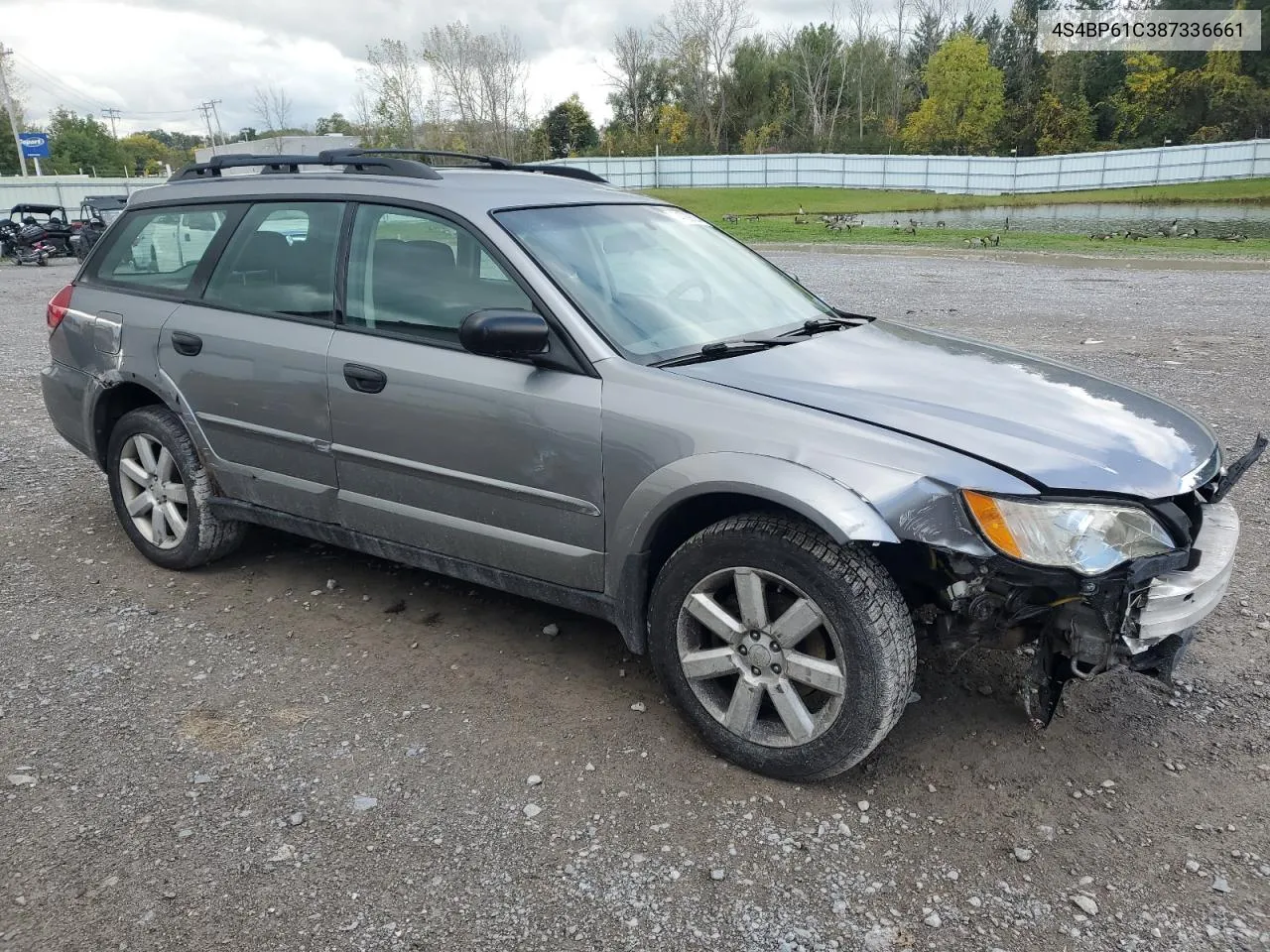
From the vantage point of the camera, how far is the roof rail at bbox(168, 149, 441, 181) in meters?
3.98

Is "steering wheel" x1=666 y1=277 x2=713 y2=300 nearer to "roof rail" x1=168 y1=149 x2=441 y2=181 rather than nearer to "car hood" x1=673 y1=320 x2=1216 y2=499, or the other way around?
"car hood" x1=673 y1=320 x2=1216 y2=499

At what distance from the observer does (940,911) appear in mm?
2469

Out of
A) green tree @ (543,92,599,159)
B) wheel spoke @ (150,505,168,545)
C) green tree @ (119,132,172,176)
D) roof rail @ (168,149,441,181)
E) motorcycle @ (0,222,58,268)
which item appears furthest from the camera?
green tree @ (119,132,172,176)

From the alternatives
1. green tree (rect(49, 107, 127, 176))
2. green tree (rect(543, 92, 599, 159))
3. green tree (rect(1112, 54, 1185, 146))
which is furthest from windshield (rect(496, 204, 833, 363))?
green tree (rect(49, 107, 127, 176))

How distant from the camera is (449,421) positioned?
11.3 feet

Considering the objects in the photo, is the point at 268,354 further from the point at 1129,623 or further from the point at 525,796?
the point at 1129,623

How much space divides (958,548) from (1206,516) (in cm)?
98

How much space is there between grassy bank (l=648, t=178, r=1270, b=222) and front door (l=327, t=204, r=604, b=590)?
33452 millimetres

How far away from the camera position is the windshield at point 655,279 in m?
3.42

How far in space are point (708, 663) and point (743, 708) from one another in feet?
0.56

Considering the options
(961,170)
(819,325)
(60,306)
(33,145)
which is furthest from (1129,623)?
(33,145)

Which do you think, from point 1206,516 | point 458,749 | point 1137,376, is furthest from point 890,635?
point 1137,376

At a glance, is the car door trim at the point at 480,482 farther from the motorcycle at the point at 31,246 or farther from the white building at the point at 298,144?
the white building at the point at 298,144

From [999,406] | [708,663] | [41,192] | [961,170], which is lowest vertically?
[708,663]
